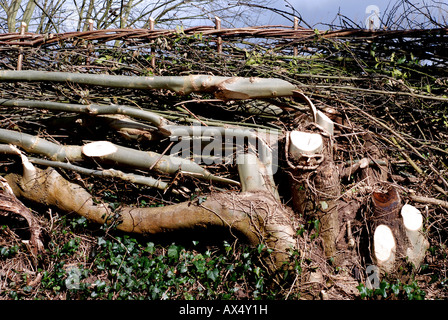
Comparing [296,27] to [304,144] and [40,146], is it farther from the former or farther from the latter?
[40,146]

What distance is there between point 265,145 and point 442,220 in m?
1.98

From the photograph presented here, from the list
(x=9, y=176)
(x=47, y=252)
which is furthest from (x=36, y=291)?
(x=9, y=176)

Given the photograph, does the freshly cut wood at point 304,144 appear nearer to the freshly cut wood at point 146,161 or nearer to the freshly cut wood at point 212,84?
the freshly cut wood at point 212,84

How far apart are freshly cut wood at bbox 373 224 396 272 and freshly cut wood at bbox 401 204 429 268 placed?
0.15 meters

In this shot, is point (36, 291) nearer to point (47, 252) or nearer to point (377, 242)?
point (47, 252)

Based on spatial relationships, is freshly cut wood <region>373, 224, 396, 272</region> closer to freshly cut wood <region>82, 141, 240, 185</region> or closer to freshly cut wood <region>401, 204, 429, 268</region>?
freshly cut wood <region>401, 204, 429, 268</region>

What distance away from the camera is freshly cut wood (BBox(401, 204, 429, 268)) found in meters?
3.35

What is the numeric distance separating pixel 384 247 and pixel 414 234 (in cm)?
30

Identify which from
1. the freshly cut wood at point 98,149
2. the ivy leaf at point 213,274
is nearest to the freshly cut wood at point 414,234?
the ivy leaf at point 213,274

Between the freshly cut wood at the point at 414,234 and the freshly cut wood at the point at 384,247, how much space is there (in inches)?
5.8

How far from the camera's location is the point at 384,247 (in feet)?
11.0

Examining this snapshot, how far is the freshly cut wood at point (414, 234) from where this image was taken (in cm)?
335

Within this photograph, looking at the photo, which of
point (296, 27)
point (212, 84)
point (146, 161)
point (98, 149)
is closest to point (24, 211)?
point (98, 149)
